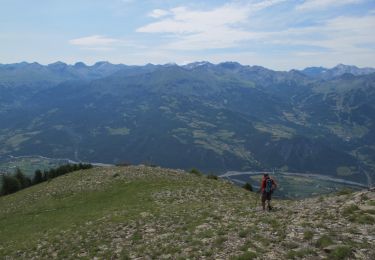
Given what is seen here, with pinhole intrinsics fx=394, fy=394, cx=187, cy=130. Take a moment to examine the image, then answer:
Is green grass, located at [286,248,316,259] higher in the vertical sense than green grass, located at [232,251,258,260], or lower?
higher

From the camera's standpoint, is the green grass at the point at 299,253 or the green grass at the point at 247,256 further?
the green grass at the point at 247,256

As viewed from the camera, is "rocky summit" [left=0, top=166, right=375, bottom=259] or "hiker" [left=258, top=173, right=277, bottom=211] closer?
"rocky summit" [left=0, top=166, right=375, bottom=259]

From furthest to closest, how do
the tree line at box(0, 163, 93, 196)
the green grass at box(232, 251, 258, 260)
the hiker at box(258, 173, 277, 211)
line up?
the tree line at box(0, 163, 93, 196) → the hiker at box(258, 173, 277, 211) → the green grass at box(232, 251, 258, 260)

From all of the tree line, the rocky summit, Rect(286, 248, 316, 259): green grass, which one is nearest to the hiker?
the rocky summit

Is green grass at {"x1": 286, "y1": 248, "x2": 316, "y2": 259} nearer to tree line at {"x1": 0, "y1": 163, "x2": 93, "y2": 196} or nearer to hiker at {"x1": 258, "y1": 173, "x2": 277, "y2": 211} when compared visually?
hiker at {"x1": 258, "y1": 173, "x2": 277, "y2": 211}

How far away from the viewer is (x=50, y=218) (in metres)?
45.2

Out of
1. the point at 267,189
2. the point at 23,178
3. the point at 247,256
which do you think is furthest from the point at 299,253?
the point at 23,178

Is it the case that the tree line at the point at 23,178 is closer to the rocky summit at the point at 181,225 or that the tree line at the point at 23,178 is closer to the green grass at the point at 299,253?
the rocky summit at the point at 181,225

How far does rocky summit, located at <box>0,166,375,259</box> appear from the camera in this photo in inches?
862

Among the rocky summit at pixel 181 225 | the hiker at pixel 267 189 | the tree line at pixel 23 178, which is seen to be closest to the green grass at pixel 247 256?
the rocky summit at pixel 181 225

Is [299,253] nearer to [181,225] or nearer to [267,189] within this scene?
[181,225]

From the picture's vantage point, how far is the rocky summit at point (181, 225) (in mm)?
21906

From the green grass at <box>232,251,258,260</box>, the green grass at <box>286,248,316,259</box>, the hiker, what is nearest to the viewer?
the green grass at <box>286,248,316,259</box>

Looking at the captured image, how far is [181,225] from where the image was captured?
3095 centimetres
